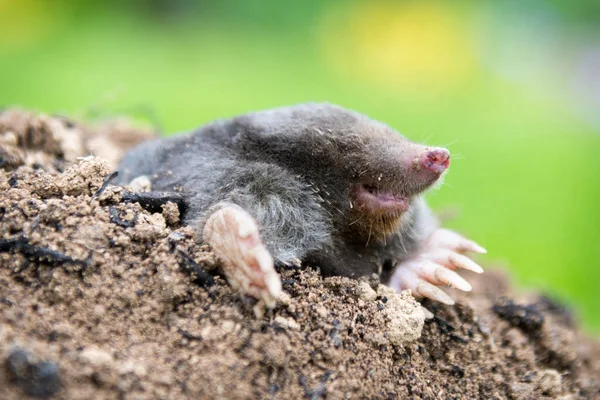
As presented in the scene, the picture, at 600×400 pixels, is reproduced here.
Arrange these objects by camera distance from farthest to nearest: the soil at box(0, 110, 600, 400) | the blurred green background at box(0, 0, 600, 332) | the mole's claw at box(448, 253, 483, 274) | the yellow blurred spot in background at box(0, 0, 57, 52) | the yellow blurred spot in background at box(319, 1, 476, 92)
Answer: the yellow blurred spot in background at box(319, 1, 476, 92) < the yellow blurred spot in background at box(0, 0, 57, 52) < the blurred green background at box(0, 0, 600, 332) < the mole's claw at box(448, 253, 483, 274) < the soil at box(0, 110, 600, 400)

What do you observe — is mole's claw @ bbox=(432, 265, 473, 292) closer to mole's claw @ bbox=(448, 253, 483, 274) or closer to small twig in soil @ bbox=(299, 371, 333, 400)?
mole's claw @ bbox=(448, 253, 483, 274)

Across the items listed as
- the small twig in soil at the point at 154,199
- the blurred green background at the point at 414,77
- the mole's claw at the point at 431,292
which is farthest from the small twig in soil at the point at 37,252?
the blurred green background at the point at 414,77

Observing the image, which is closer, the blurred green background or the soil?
the soil

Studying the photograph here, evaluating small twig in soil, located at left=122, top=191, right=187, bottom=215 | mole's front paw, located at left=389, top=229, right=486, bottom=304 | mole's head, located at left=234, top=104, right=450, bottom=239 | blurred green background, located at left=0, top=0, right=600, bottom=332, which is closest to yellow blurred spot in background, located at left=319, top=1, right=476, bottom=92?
blurred green background, located at left=0, top=0, right=600, bottom=332

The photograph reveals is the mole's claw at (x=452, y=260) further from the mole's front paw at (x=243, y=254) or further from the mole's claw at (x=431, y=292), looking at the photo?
the mole's front paw at (x=243, y=254)

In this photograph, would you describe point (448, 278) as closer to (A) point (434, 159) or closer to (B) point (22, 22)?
(A) point (434, 159)

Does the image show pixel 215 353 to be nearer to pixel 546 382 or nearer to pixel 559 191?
pixel 546 382

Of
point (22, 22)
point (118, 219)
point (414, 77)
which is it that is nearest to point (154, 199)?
point (118, 219)
